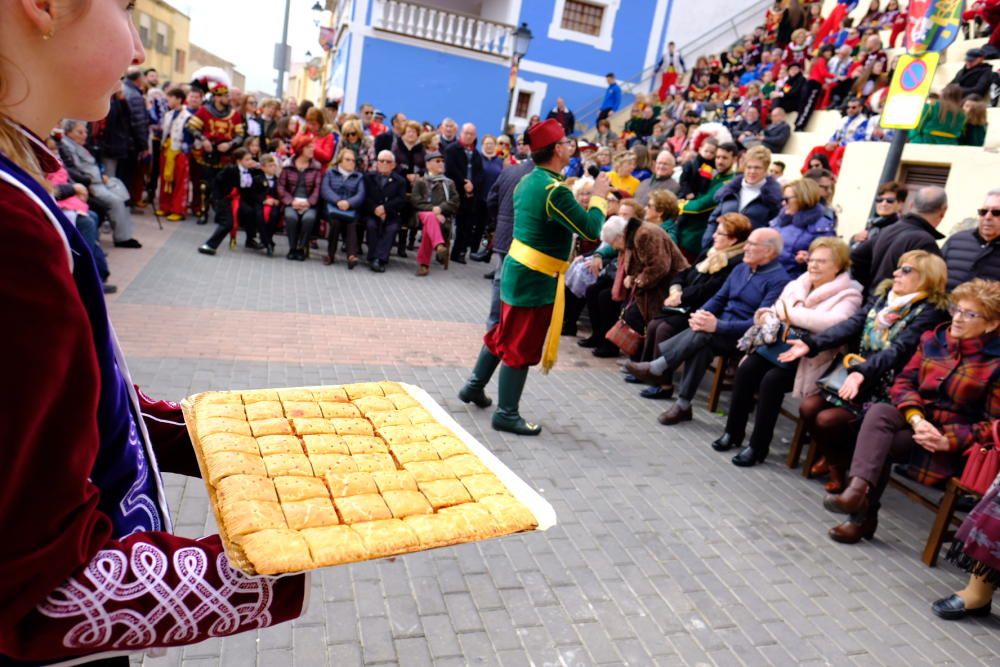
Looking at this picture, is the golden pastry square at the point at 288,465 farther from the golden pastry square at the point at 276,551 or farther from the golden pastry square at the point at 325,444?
the golden pastry square at the point at 276,551

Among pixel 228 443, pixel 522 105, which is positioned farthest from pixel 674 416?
pixel 522 105

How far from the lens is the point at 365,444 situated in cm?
149

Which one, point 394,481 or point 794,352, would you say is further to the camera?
point 794,352

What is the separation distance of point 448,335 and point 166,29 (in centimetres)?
4807

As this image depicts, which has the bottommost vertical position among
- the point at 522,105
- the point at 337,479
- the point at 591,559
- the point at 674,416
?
the point at 591,559

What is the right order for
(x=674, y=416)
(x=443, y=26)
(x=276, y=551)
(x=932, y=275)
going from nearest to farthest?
(x=276, y=551) < (x=932, y=275) < (x=674, y=416) < (x=443, y=26)

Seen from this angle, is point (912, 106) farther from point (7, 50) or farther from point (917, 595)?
point (7, 50)

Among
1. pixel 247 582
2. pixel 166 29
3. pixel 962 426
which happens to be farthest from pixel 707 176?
pixel 166 29

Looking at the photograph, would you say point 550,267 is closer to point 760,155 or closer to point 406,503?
point 760,155

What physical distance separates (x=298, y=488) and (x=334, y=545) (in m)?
0.21

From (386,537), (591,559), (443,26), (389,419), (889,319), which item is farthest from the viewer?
(443,26)

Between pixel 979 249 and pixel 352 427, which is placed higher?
pixel 979 249

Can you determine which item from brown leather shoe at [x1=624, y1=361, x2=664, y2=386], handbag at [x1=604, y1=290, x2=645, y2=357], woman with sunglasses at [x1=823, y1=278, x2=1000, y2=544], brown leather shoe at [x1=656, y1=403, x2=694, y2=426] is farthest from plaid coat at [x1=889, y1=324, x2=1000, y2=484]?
handbag at [x1=604, y1=290, x2=645, y2=357]

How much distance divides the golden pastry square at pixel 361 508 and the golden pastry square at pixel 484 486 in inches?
6.5
